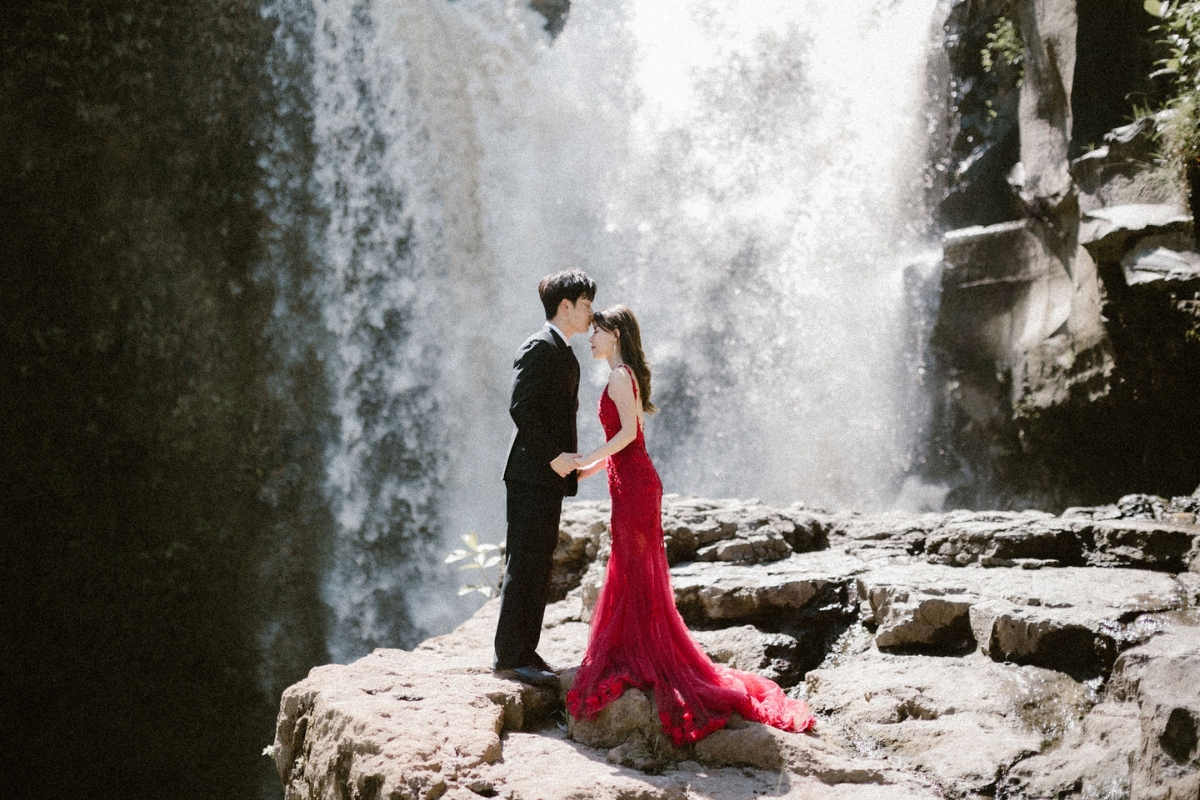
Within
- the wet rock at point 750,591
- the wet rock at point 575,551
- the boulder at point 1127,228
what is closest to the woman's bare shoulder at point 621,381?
the wet rock at point 750,591

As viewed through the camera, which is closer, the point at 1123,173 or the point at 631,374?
the point at 631,374

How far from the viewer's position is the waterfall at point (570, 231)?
12.2 m

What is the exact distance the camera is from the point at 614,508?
11.9 feet

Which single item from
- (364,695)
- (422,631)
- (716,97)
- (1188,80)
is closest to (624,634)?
(364,695)

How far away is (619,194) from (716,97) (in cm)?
223

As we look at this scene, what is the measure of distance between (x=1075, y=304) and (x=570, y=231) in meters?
8.16

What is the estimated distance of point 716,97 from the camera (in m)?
14.1

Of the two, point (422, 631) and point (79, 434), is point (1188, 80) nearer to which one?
point (422, 631)

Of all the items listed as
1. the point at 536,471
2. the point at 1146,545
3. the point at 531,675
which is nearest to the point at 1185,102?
the point at 1146,545

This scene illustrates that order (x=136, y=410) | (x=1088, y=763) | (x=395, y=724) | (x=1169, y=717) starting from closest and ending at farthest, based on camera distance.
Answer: (x=1169, y=717) < (x=395, y=724) < (x=1088, y=763) < (x=136, y=410)

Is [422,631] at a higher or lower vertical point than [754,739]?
lower

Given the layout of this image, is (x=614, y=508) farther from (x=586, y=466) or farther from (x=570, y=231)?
(x=570, y=231)

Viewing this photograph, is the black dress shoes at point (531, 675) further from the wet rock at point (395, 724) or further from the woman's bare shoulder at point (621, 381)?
the woman's bare shoulder at point (621, 381)

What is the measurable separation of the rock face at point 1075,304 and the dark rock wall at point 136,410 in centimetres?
925
